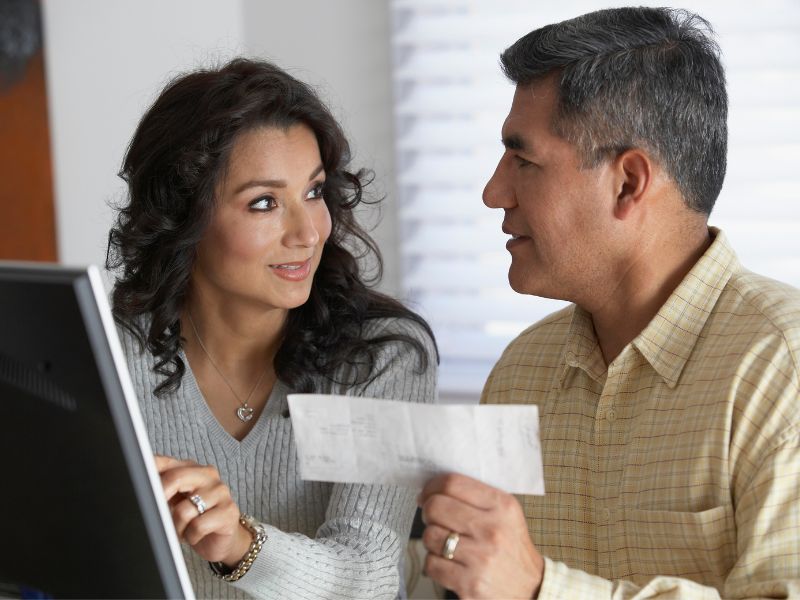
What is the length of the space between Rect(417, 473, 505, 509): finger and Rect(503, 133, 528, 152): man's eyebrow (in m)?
0.54

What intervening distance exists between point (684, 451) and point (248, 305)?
88 cm

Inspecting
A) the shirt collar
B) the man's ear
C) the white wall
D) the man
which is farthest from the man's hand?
the white wall

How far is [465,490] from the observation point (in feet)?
3.50

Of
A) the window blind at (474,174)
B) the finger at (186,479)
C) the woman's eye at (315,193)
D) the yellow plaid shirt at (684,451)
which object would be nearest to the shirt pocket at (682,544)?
the yellow plaid shirt at (684,451)

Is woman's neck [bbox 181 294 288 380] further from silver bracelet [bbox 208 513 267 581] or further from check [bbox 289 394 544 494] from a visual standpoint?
check [bbox 289 394 544 494]

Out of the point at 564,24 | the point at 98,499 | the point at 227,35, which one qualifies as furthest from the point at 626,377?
the point at 227,35

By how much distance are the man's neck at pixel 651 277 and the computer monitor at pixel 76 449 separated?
748mm

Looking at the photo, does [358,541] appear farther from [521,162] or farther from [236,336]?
[521,162]

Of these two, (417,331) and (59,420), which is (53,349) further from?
(417,331)

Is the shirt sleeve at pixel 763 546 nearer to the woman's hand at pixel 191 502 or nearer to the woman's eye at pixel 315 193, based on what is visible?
the woman's hand at pixel 191 502

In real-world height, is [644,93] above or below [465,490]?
above

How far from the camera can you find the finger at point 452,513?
1.07 meters

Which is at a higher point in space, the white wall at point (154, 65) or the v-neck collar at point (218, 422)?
the white wall at point (154, 65)

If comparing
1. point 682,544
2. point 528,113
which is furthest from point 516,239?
point 682,544
